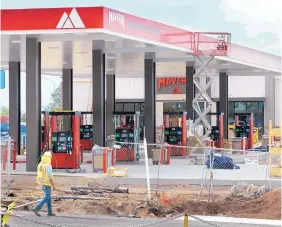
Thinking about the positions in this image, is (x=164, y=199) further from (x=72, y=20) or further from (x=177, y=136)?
(x=177, y=136)

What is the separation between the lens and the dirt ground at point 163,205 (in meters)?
17.3

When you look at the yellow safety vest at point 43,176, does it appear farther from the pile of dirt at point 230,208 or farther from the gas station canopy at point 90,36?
the gas station canopy at point 90,36

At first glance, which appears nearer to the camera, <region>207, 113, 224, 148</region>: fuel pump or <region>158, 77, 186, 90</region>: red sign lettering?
<region>207, 113, 224, 148</region>: fuel pump

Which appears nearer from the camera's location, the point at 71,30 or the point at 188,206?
the point at 188,206

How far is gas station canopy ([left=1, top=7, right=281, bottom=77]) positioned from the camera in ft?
80.6

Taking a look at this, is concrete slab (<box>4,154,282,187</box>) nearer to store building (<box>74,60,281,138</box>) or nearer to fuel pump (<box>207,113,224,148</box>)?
fuel pump (<box>207,113,224,148</box>)

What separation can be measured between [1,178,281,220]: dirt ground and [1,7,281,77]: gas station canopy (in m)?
7.27

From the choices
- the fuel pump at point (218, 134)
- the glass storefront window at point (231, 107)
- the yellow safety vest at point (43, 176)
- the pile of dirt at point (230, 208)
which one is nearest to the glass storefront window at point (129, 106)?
the glass storefront window at point (231, 107)

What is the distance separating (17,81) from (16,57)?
2.22 m

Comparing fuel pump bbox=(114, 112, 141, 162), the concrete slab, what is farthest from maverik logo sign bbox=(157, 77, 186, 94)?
the concrete slab

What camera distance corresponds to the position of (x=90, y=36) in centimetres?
2673

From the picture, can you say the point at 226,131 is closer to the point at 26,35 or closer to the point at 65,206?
the point at 26,35

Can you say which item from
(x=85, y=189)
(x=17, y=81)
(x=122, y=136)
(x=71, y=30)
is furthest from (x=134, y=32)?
(x=17, y=81)

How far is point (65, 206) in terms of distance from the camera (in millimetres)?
18000
